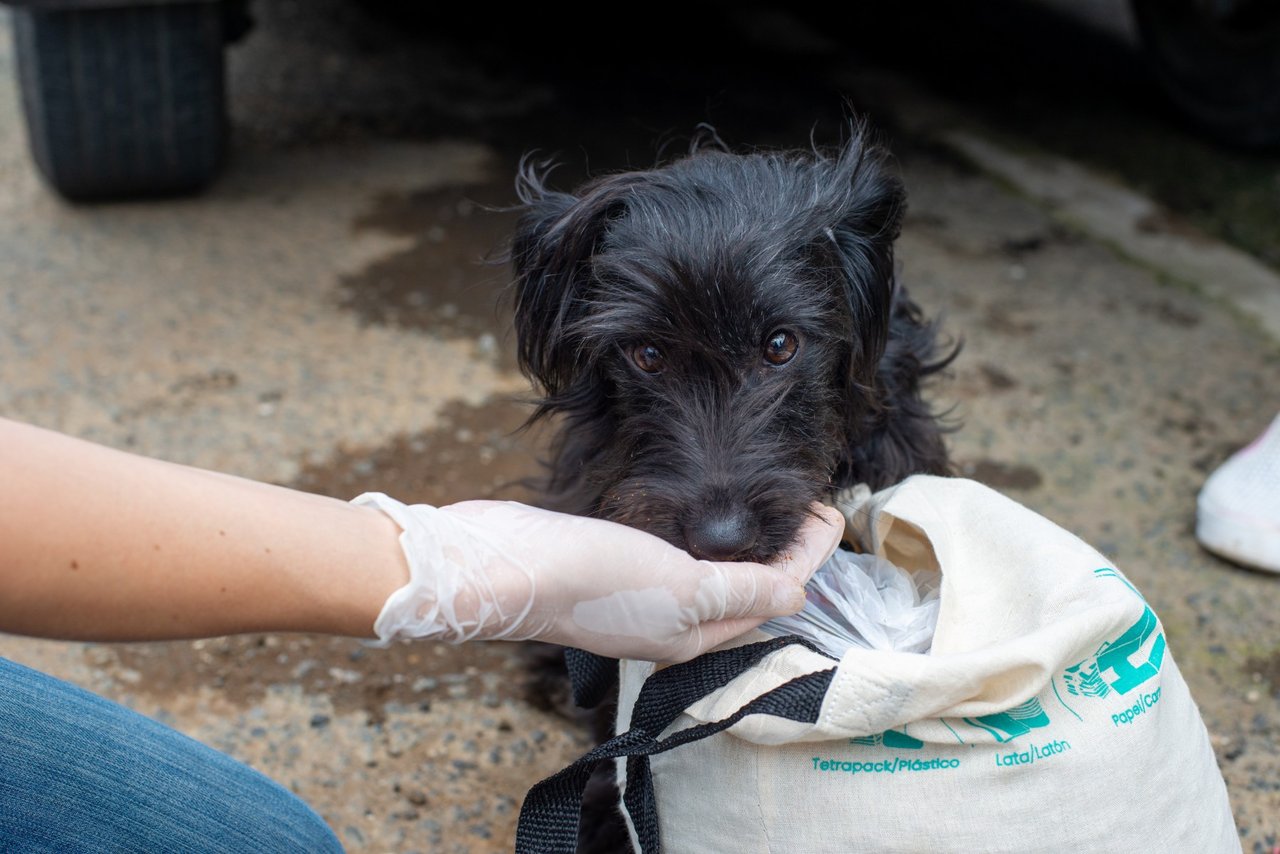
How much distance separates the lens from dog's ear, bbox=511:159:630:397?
218 cm

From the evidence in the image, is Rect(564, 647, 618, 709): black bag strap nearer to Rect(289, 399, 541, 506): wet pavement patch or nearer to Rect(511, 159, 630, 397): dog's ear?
Rect(511, 159, 630, 397): dog's ear

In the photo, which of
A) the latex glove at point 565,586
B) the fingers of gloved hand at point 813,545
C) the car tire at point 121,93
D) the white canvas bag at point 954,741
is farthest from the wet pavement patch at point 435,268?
the white canvas bag at point 954,741

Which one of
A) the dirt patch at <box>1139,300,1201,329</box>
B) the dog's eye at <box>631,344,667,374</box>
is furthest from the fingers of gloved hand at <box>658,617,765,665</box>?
the dirt patch at <box>1139,300,1201,329</box>

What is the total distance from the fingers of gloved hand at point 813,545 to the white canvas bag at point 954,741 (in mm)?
137

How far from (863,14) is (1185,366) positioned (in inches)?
151

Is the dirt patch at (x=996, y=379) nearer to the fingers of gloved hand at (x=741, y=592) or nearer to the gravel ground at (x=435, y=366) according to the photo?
the gravel ground at (x=435, y=366)

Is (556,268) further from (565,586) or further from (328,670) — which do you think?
(328,670)

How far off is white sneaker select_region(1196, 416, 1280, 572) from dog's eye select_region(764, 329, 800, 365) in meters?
1.38

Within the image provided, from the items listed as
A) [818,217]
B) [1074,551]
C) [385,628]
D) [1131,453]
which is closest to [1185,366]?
[1131,453]

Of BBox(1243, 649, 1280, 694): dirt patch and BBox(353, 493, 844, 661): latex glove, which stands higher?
BBox(353, 493, 844, 661): latex glove

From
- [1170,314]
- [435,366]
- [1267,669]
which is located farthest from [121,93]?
[1267,669]

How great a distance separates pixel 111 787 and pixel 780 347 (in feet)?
3.97

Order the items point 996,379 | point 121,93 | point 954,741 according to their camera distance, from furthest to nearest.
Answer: point 121,93 → point 996,379 → point 954,741

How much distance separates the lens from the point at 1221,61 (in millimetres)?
4895
